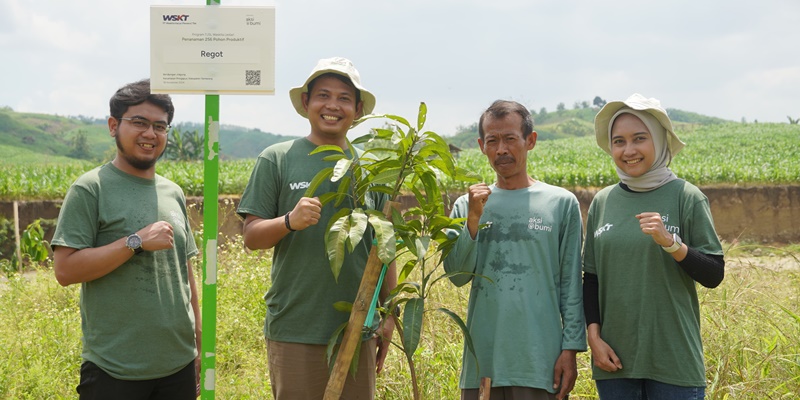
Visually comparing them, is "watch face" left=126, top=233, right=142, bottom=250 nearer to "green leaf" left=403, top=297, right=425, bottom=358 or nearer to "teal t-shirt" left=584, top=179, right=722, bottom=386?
"green leaf" left=403, top=297, right=425, bottom=358

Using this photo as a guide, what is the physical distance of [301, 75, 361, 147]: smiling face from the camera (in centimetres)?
269

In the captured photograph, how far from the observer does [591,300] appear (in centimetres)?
266

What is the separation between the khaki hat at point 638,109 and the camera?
2.59 m

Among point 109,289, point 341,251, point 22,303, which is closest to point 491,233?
point 341,251

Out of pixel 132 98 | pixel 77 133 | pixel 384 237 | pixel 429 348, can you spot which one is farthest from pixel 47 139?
pixel 384 237

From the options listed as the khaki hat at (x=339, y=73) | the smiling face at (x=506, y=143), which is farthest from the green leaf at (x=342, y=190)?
the smiling face at (x=506, y=143)

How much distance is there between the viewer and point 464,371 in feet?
8.77

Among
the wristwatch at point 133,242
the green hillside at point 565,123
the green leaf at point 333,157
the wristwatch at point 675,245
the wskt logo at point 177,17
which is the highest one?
the green hillside at point 565,123

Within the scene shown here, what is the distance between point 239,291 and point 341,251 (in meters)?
3.58

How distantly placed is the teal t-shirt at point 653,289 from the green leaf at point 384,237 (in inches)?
34.0

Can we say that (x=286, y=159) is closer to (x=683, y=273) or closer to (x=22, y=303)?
(x=683, y=273)

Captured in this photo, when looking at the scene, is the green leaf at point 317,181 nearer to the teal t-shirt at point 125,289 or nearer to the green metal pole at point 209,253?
the green metal pole at point 209,253

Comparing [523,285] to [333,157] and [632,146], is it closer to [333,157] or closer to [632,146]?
[632,146]

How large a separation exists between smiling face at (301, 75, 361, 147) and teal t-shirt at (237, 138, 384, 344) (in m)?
0.11
